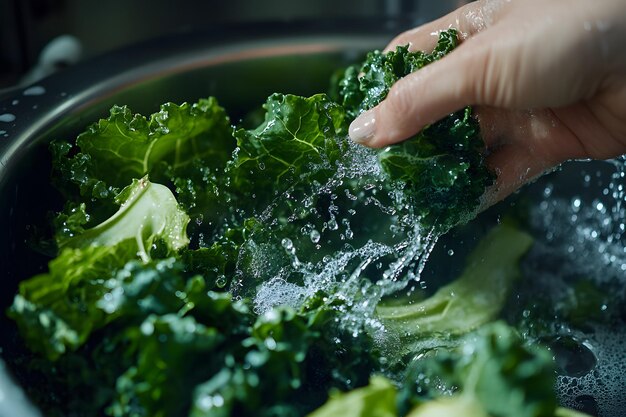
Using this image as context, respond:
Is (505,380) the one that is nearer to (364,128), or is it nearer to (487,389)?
(487,389)

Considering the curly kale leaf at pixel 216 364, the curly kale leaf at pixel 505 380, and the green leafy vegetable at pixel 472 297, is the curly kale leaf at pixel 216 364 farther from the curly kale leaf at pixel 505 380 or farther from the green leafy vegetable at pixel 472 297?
the green leafy vegetable at pixel 472 297

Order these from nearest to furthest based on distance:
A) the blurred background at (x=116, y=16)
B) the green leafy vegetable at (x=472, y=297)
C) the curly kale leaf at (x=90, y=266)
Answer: the curly kale leaf at (x=90, y=266)
the green leafy vegetable at (x=472, y=297)
the blurred background at (x=116, y=16)

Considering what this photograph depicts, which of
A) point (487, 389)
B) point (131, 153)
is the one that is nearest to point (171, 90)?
→ point (131, 153)

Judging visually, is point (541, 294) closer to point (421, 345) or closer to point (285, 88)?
point (421, 345)

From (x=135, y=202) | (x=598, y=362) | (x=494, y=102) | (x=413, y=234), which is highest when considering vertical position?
(x=494, y=102)

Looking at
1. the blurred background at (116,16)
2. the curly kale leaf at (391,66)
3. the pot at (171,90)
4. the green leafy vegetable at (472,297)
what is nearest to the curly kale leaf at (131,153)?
the pot at (171,90)

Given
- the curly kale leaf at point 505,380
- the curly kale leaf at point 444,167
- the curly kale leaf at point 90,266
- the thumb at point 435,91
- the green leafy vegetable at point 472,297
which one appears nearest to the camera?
the curly kale leaf at point 505,380

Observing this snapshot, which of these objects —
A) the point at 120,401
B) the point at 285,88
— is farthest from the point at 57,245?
the point at 285,88
